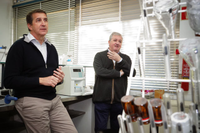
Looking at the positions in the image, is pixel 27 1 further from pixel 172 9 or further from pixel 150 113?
pixel 150 113

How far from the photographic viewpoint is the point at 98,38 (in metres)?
3.24

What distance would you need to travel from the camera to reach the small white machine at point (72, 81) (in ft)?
7.06

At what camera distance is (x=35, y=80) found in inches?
53.0

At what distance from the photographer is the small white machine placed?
84.7 inches

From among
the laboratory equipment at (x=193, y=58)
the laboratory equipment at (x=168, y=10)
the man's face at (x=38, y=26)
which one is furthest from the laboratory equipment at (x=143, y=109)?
the man's face at (x=38, y=26)

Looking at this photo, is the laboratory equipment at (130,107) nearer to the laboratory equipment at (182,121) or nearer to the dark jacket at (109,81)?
the laboratory equipment at (182,121)

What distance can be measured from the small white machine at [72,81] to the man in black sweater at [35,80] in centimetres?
54

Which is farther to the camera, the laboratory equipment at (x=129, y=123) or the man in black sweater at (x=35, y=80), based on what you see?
the man in black sweater at (x=35, y=80)

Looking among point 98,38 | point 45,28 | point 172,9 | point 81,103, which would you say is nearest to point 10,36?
point 98,38

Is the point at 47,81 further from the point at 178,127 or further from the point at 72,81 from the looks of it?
the point at 178,127

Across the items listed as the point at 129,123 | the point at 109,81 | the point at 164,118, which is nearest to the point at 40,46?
the point at 109,81

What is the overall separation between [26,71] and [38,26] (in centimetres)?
43

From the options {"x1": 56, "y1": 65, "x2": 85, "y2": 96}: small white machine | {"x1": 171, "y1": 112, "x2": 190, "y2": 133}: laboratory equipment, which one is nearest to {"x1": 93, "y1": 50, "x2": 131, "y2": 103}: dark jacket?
{"x1": 56, "y1": 65, "x2": 85, "y2": 96}: small white machine

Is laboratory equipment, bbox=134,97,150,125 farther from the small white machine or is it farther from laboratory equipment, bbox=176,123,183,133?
the small white machine
